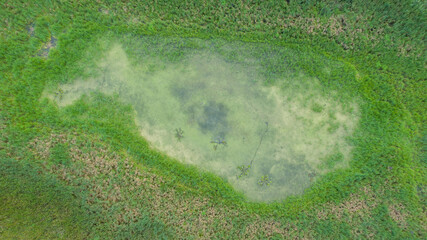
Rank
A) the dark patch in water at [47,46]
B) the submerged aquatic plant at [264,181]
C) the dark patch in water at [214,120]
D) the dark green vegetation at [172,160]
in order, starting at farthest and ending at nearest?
the dark patch in water at [47,46] → the dark patch in water at [214,120] → the submerged aquatic plant at [264,181] → the dark green vegetation at [172,160]

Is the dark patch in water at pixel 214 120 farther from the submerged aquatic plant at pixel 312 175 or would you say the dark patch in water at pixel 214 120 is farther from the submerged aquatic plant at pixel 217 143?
the submerged aquatic plant at pixel 312 175

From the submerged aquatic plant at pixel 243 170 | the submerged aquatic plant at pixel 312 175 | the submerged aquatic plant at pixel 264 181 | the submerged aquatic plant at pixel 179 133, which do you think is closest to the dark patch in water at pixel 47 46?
the submerged aquatic plant at pixel 179 133

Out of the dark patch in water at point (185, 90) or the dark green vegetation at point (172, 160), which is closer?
the dark green vegetation at point (172, 160)

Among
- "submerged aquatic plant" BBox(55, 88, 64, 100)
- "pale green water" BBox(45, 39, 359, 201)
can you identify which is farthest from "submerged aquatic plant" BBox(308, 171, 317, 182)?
"submerged aquatic plant" BBox(55, 88, 64, 100)

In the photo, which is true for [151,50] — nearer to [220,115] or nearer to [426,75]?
[220,115]

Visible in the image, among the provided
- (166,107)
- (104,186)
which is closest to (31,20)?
(166,107)

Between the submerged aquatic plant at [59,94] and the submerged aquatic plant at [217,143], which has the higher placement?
the submerged aquatic plant at [59,94]
